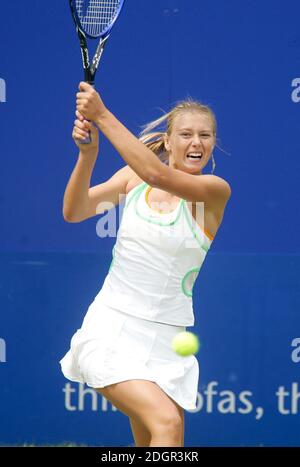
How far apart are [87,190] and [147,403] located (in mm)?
819

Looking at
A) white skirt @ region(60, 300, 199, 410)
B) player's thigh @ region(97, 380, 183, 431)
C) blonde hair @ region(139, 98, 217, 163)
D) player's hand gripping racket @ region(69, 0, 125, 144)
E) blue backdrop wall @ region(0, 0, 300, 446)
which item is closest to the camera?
player's thigh @ region(97, 380, 183, 431)

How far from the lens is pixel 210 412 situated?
448 cm

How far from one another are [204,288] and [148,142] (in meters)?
1.07

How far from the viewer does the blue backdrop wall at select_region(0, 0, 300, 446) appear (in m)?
4.29

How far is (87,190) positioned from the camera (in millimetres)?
3338

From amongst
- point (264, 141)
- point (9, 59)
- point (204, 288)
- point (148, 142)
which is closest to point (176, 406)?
point (148, 142)

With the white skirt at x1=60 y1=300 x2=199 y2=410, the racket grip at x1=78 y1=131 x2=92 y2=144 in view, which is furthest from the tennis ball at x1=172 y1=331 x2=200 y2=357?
the racket grip at x1=78 y1=131 x2=92 y2=144

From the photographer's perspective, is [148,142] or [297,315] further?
[297,315]

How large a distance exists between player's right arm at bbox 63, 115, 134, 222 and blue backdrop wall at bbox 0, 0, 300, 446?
35.7 inches

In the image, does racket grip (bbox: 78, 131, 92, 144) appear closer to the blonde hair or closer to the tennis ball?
the blonde hair

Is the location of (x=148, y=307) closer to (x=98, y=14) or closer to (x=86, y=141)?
(x=86, y=141)

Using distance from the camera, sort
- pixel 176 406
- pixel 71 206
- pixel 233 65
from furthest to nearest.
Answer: pixel 233 65 < pixel 71 206 < pixel 176 406

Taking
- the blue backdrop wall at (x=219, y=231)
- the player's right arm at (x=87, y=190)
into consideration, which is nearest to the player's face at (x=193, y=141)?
the player's right arm at (x=87, y=190)

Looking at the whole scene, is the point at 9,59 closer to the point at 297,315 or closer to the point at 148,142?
the point at 148,142
